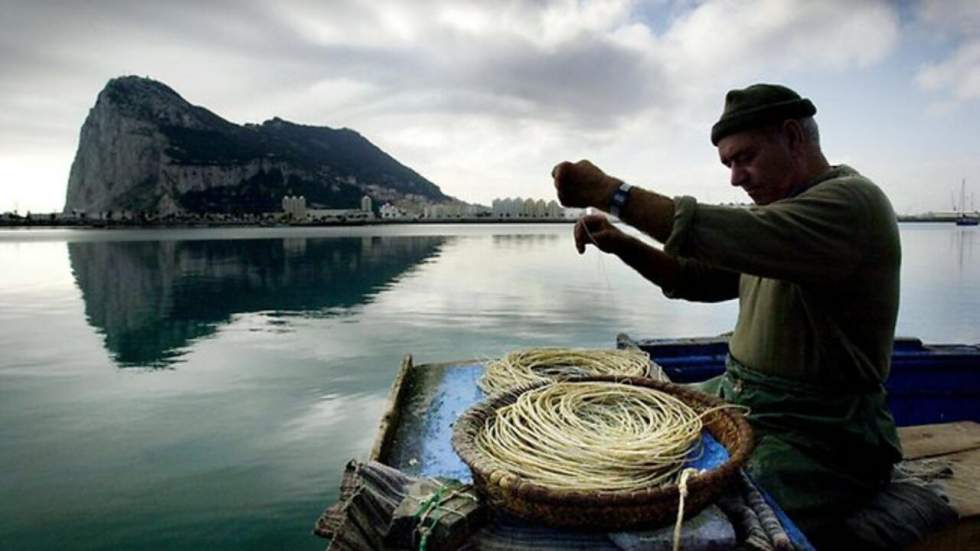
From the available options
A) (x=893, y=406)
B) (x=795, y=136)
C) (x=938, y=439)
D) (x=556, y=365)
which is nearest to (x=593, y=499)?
(x=795, y=136)

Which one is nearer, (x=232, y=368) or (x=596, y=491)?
(x=596, y=491)

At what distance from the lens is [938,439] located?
14.4 feet

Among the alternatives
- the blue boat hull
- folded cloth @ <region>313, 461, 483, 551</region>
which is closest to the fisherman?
folded cloth @ <region>313, 461, 483, 551</region>

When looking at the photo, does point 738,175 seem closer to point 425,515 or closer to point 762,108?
point 762,108

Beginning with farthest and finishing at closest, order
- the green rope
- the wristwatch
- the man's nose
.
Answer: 1. the man's nose
2. the wristwatch
3. the green rope

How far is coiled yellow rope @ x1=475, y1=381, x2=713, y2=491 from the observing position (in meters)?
2.49

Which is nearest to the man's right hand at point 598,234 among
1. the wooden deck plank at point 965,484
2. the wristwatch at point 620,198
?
the wristwatch at point 620,198

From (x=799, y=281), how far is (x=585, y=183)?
109 cm

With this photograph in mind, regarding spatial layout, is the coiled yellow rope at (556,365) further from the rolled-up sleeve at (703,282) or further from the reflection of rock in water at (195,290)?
the reflection of rock in water at (195,290)

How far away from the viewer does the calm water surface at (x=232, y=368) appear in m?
7.68

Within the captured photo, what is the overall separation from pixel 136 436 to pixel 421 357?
774 centimetres

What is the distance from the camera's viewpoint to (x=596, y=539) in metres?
2.27

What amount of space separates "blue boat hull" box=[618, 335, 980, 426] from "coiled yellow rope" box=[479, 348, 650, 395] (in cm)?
97

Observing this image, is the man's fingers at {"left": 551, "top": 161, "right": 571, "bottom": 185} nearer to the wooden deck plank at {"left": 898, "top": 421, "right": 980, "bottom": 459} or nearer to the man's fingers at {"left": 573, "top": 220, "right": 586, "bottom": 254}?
the man's fingers at {"left": 573, "top": 220, "right": 586, "bottom": 254}
